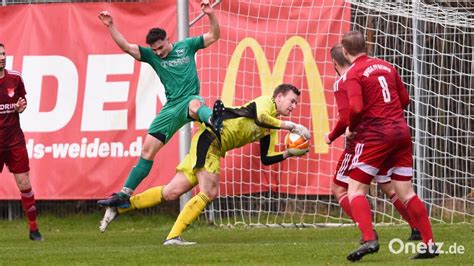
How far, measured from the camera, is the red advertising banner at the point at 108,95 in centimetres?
1578

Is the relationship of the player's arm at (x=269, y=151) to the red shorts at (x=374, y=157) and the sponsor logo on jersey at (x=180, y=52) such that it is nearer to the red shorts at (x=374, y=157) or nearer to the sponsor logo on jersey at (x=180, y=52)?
the sponsor logo on jersey at (x=180, y=52)

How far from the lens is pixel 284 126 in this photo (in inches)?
496

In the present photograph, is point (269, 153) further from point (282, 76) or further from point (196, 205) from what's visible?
point (282, 76)

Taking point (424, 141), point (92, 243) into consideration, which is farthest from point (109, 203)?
point (424, 141)

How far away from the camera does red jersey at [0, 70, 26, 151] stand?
13977 mm

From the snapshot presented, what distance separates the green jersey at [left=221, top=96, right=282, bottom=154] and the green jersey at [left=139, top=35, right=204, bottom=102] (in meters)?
0.70

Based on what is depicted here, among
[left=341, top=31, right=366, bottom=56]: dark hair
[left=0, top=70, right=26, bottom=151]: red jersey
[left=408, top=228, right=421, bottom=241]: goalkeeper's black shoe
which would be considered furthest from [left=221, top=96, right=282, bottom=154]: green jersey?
[left=0, top=70, right=26, bottom=151]: red jersey

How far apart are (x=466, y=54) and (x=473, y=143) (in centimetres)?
114

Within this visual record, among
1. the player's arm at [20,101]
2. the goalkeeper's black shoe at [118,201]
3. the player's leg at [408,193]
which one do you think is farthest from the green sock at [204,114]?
the player's leg at [408,193]

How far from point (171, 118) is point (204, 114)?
752 millimetres

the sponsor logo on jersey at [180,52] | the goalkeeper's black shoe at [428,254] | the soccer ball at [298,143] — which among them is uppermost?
the sponsor logo on jersey at [180,52]

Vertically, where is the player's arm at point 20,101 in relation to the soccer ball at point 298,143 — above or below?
above

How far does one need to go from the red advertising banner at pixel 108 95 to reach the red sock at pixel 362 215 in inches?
209

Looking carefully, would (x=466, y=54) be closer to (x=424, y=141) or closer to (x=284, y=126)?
(x=424, y=141)
